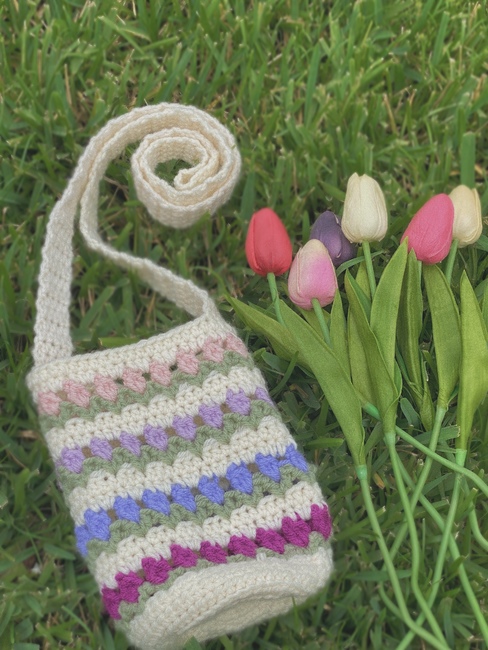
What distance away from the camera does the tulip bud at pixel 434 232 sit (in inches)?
35.6

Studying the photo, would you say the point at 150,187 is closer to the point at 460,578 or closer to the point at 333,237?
the point at 333,237

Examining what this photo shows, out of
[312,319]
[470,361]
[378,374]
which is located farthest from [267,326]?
[470,361]

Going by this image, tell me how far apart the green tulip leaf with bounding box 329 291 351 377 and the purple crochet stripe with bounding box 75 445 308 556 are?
143mm

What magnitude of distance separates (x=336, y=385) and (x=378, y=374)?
6 cm

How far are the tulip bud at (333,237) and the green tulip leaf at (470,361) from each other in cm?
17

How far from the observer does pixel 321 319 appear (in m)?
0.91

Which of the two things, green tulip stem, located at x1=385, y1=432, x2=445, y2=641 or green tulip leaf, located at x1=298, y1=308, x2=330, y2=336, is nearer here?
green tulip stem, located at x1=385, y1=432, x2=445, y2=641

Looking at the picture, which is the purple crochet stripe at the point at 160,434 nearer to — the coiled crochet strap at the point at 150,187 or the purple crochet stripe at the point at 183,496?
the purple crochet stripe at the point at 183,496

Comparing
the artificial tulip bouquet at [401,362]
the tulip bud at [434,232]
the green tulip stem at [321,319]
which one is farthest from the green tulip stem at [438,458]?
the tulip bud at [434,232]

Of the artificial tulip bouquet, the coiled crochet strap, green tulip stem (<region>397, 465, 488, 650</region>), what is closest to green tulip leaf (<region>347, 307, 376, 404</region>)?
the artificial tulip bouquet

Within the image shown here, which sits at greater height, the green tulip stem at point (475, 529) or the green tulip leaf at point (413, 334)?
the green tulip leaf at point (413, 334)

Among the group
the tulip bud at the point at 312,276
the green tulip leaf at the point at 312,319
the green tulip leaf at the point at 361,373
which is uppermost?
the tulip bud at the point at 312,276

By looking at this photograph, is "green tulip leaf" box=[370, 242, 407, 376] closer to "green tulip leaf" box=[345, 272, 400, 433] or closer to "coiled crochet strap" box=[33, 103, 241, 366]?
"green tulip leaf" box=[345, 272, 400, 433]

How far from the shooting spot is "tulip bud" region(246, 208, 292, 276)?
Answer: 92cm
